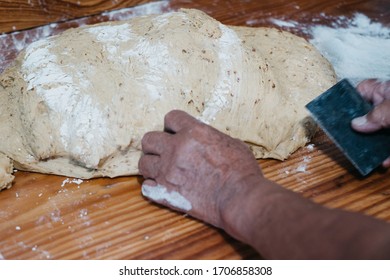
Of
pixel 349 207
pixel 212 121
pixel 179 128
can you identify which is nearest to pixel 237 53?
pixel 212 121

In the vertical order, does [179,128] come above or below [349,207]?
above

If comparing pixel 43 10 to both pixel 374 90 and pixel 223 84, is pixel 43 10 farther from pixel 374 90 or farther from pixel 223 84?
pixel 374 90

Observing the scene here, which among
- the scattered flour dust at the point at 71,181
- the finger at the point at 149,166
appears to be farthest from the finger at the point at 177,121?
the scattered flour dust at the point at 71,181

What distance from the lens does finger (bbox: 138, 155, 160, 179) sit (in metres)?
1.42

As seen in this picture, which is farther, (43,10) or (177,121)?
(43,10)

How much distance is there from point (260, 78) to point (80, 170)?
69 centimetres

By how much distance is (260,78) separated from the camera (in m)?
1.62

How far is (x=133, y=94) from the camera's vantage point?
1521 mm

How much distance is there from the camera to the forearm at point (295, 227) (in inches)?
37.8

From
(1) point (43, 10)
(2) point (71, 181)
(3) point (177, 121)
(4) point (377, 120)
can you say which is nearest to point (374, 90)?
(4) point (377, 120)

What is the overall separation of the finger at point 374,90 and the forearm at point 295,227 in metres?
0.65

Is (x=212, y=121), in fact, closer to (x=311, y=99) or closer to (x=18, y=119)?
(x=311, y=99)

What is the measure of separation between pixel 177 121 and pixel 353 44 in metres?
1.17

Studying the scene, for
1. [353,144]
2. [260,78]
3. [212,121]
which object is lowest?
[353,144]
